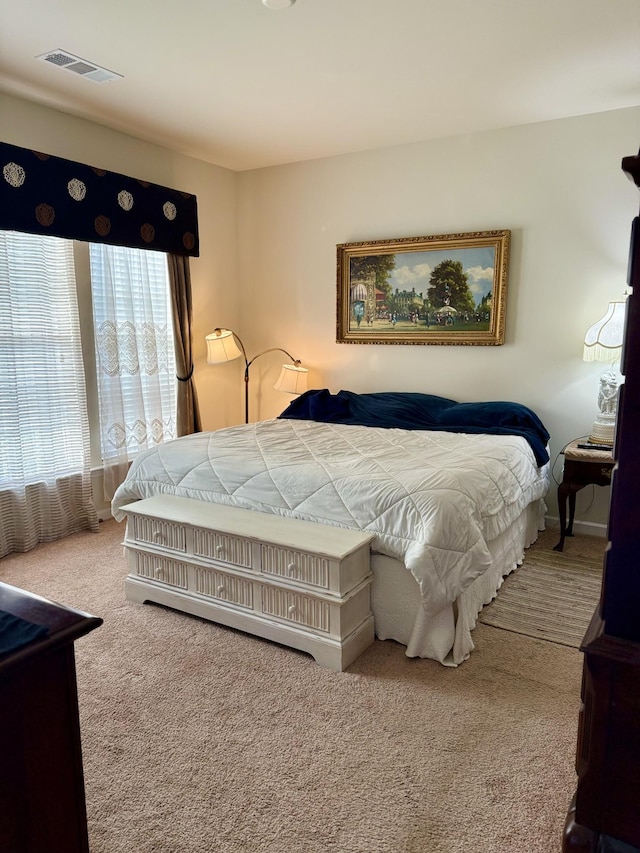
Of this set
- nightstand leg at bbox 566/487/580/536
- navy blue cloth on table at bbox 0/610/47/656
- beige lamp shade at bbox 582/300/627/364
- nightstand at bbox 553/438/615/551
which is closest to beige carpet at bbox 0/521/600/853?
navy blue cloth on table at bbox 0/610/47/656

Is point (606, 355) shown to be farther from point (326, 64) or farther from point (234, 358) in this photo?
point (234, 358)

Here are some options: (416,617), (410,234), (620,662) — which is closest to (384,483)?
(416,617)

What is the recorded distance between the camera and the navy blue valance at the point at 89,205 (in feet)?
10.6

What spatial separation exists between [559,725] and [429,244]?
3225 millimetres

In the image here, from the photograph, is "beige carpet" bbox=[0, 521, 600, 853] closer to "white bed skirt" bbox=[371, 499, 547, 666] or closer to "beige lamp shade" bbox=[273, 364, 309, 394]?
"white bed skirt" bbox=[371, 499, 547, 666]

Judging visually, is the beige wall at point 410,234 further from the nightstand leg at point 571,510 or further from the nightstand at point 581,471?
the nightstand at point 581,471

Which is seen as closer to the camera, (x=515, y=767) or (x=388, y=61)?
(x=515, y=767)

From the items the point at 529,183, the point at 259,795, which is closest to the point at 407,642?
the point at 259,795

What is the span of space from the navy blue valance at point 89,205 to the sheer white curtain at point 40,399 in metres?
0.15

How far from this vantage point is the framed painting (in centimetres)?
397

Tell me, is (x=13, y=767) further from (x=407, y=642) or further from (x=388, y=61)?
(x=388, y=61)

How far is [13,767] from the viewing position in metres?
0.93

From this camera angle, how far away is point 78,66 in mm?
2938

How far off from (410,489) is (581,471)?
153 centimetres
